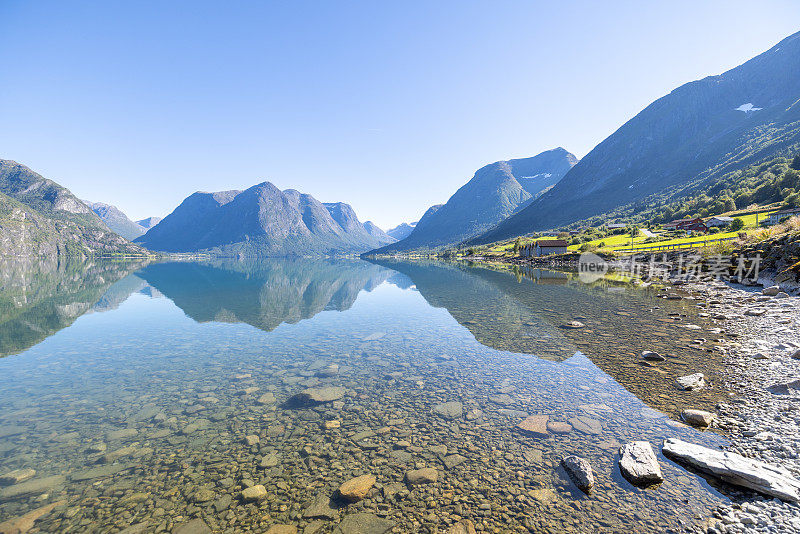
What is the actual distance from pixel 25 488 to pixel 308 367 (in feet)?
35.5

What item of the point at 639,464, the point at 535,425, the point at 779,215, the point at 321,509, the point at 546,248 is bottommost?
the point at 535,425

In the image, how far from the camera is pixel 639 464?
8273 millimetres

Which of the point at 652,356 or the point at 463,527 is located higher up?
the point at 652,356

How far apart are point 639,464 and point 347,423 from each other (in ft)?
29.5

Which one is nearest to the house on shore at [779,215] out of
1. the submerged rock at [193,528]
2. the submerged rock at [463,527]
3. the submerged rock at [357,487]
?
the submerged rock at [463,527]

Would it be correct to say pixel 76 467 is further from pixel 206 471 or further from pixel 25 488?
pixel 206 471

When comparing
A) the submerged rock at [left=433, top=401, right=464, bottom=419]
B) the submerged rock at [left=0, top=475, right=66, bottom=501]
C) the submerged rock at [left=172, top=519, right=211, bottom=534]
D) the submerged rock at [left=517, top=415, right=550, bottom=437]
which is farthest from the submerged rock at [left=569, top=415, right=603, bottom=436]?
the submerged rock at [left=0, top=475, right=66, bottom=501]

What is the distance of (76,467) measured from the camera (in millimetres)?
9570

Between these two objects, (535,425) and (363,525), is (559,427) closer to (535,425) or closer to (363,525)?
(535,425)

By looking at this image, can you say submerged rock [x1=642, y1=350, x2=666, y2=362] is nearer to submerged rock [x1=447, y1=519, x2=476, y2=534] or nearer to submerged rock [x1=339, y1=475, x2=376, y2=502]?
submerged rock [x1=447, y1=519, x2=476, y2=534]

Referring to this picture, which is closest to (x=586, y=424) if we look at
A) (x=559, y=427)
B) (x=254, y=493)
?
(x=559, y=427)

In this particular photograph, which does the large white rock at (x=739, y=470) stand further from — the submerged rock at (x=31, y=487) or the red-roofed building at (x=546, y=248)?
the red-roofed building at (x=546, y=248)

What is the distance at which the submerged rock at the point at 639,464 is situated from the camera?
7918 mm

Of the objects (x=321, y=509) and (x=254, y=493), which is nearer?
(x=321, y=509)
